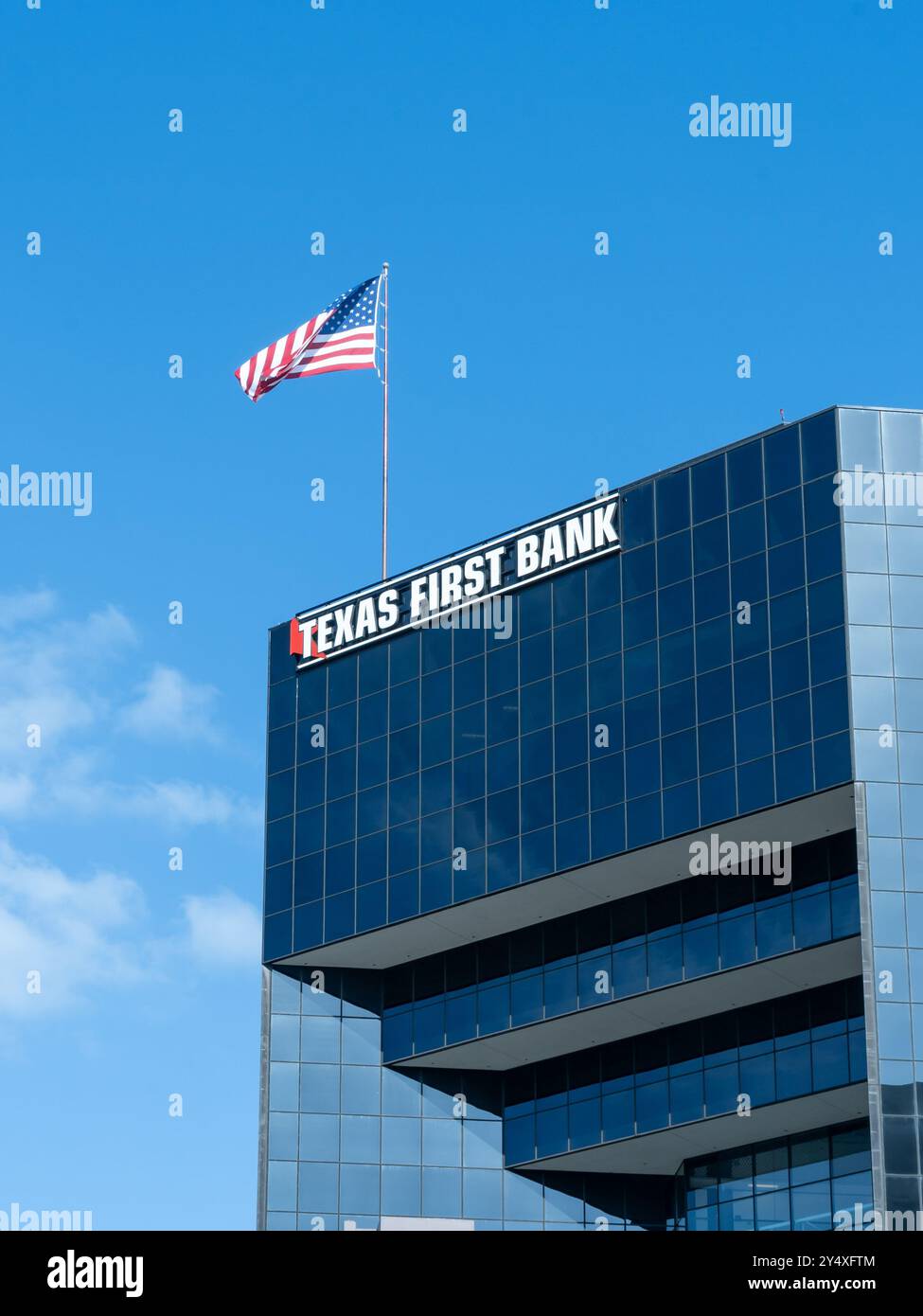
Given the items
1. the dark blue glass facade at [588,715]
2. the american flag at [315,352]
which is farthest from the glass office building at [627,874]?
the american flag at [315,352]

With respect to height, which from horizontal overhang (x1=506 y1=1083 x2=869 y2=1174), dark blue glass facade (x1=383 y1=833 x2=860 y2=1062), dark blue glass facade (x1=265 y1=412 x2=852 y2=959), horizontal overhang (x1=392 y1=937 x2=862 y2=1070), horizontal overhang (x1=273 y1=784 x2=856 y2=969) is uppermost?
dark blue glass facade (x1=265 y1=412 x2=852 y2=959)

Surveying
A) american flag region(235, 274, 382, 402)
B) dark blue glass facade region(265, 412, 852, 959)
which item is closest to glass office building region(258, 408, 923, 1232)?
dark blue glass facade region(265, 412, 852, 959)

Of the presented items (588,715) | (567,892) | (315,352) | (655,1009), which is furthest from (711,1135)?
(315,352)

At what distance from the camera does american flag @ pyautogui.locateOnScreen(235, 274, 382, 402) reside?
80.8 metres

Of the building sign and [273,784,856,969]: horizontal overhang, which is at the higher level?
the building sign

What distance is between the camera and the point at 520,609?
81812 millimetres

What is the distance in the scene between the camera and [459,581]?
277 feet

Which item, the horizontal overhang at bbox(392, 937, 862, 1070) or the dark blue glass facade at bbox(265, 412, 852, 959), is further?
the horizontal overhang at bbox(392, 937, 862, 1070)

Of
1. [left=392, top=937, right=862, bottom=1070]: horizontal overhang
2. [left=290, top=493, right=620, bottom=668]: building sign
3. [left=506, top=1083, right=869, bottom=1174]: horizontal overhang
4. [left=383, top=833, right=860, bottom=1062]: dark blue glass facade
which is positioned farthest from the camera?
[left=290, top=493, right=620, bottom=668]: building sign

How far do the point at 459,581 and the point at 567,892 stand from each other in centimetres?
1250

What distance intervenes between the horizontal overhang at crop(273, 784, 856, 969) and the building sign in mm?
10892

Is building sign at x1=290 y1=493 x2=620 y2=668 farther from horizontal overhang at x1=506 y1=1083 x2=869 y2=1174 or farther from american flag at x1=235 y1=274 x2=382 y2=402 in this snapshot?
horizontal overhang at x1=506 y1=1083 x2=869 y2=1174
